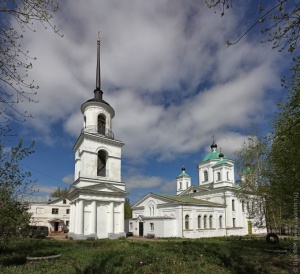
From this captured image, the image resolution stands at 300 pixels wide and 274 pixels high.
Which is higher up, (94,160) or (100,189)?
(94,160)

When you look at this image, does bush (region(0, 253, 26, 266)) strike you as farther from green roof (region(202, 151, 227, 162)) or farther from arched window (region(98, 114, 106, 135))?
green roof (region(202, 151, 227, 162))

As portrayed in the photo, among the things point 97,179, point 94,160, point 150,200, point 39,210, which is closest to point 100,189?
point 97,179

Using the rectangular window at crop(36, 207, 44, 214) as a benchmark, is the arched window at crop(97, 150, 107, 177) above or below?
above

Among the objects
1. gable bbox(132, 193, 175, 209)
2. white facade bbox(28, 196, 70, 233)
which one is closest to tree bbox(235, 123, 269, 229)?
gable bbox(132, 193, 175, 209)

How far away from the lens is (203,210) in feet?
119

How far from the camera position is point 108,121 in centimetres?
2959

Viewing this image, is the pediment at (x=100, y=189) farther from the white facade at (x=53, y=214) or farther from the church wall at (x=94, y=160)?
A: the white facade at (x=53, y=214)

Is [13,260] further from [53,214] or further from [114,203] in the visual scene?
[53,214]

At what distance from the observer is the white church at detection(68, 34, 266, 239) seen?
83.0 ft

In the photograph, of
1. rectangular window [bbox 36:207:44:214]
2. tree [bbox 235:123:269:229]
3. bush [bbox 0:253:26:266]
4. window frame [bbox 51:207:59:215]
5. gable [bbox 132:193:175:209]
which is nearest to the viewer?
bush [bbox 0:253:26:266]

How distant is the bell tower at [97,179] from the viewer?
24.8m

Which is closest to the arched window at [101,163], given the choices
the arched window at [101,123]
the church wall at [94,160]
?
the church wall at [94,160]

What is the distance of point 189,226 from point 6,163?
93.6ft

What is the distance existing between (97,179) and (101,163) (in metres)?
3.50
